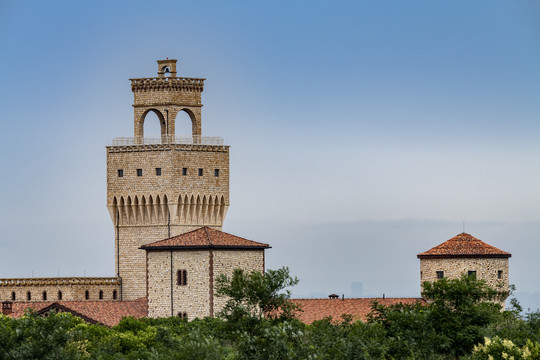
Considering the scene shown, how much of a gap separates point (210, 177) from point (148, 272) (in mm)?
19363

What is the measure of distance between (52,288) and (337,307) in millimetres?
23885

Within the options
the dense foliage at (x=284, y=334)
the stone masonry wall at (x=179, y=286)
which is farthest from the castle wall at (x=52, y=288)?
the dense foliage at (x=284, y=334)

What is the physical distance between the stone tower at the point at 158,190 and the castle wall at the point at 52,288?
272 cm

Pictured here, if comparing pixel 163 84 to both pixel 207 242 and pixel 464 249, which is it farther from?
pixel 464 249

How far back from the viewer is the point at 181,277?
307 feet

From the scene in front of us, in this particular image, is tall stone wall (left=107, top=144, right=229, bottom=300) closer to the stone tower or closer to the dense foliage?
the stone tower

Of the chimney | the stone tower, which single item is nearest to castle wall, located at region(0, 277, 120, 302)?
the stone tower

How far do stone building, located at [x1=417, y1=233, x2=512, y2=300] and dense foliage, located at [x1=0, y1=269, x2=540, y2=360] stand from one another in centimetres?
916

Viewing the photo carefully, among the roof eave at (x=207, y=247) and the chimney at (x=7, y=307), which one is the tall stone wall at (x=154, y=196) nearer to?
the chimney at (x=7, y=307)

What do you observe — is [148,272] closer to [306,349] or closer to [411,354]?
[411,354]

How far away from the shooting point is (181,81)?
115 meters

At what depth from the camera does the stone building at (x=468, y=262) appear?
→ 96.6 metres

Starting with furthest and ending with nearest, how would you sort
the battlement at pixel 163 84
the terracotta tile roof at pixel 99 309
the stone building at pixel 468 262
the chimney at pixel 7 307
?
the battlement at pixel 163 84, the chimney at pixel 7 307, the terracotta tile roof at pixel 99 309, the stone building at pixel 468 262

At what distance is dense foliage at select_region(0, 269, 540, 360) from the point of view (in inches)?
2211
